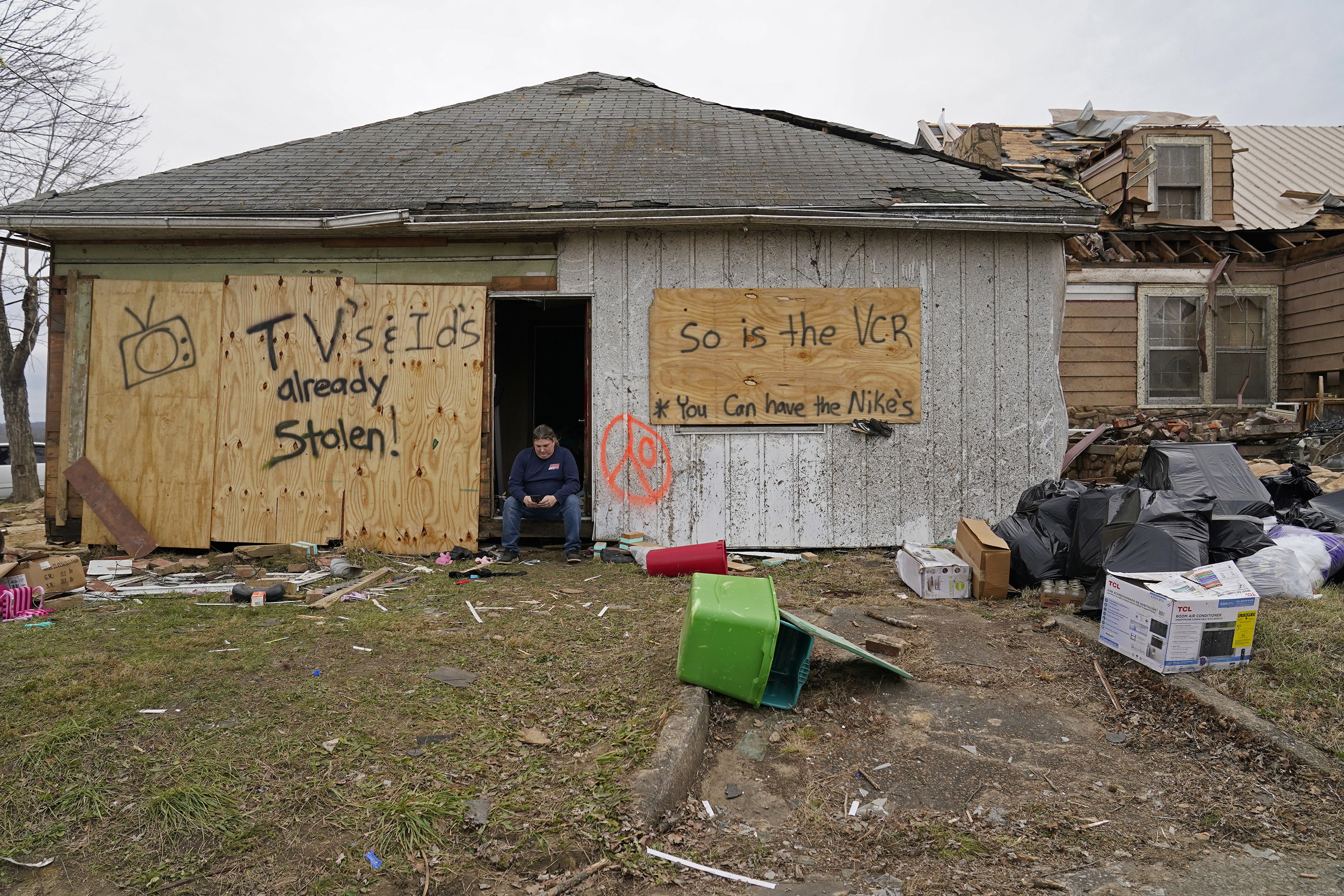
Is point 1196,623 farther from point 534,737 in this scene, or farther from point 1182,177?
point 1182,177

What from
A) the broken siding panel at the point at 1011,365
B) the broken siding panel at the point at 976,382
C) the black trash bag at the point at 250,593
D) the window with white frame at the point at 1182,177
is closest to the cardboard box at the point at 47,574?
the black trash bag at the point at 250,593

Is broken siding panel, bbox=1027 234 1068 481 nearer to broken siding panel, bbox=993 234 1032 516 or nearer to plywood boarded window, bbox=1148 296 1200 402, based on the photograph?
broken siding panel, bbox=993 234 1032 516

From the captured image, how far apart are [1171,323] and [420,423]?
11.8 m

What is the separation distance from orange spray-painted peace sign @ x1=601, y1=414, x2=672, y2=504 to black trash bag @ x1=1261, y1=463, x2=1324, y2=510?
521 centimetres

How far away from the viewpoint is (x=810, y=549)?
725cm

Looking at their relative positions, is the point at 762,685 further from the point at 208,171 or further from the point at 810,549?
the point at 208,171

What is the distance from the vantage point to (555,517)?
7203 mm

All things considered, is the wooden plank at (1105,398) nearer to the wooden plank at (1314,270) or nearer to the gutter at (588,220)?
the wooden plank at (1314,270)

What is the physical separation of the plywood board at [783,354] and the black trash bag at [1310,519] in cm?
296

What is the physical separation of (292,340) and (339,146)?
9.81 feet

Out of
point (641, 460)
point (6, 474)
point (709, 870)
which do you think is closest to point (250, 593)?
point (641, 460)

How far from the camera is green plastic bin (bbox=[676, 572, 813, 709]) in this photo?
3.25 meters

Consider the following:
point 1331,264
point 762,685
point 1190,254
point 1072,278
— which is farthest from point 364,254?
point 1331,264

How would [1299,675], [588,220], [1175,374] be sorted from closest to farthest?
[1299,675], [588,220], [1175,374]
